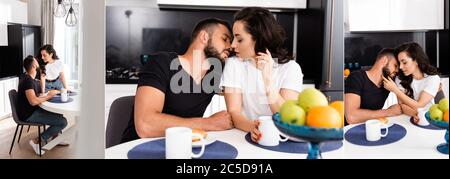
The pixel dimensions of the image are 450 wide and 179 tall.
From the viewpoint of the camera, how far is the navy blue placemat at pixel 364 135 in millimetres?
827

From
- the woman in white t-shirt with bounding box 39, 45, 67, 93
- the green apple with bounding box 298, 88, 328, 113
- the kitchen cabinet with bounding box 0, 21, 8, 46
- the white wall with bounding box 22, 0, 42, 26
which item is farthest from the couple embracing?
the white wall with bounding box 22, 0, 42, 26

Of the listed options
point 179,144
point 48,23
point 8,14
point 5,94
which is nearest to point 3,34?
point 8,14

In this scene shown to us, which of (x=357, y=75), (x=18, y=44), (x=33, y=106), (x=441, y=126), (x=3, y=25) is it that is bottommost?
(x=33, y=106)

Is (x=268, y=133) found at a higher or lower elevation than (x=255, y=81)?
lower

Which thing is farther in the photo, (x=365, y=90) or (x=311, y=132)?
(x=365, y=90)

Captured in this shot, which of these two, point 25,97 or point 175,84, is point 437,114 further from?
point 25,97

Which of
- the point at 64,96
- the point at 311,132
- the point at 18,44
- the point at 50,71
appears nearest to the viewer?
the point at 311,132

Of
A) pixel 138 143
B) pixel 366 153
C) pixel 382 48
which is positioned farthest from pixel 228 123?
pixel 382 48

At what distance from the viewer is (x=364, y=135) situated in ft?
2.81

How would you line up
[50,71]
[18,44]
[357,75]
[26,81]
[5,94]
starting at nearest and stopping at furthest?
[357,75] < [50,71] < [26,81] < [18,44] < [5,94]

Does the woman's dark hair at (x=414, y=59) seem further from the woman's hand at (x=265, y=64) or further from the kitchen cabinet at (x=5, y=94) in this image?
the kitchen cabinet at (x=5, y=94)

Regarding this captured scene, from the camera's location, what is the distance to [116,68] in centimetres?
79

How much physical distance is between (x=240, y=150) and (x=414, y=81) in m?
0.46
